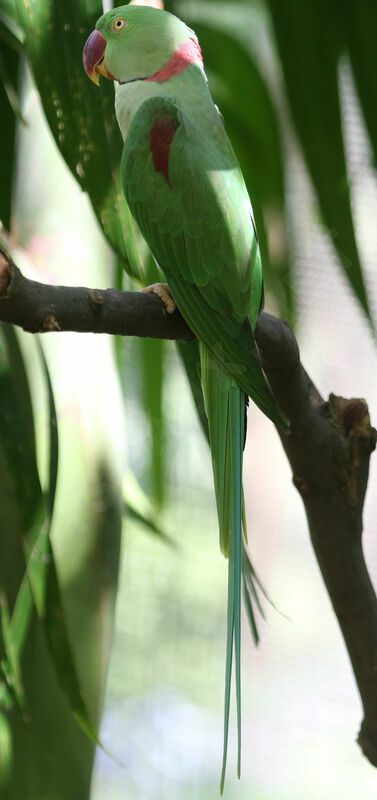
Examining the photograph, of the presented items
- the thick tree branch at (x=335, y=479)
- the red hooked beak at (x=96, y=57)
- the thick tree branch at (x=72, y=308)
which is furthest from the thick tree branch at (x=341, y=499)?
the red hooked beak at (x=96, y=57)

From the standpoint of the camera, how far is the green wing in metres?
0.47

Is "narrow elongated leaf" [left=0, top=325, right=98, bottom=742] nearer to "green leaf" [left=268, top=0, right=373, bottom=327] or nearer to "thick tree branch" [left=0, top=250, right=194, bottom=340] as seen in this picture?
"thick tree branch" [left=0, top=250, right=194, bottom=340]

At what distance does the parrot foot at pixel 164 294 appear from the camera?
469 millimetres

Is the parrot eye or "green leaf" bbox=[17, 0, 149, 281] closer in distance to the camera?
"green leaf" bbox=[17, 0, 149, 281]

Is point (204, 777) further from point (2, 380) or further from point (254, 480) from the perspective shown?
point (2, 380)

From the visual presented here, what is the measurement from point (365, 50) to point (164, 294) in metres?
0.25

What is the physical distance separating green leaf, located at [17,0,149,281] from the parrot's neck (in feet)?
0.32

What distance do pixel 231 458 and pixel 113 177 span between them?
154 mm

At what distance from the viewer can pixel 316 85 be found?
23.7 inches

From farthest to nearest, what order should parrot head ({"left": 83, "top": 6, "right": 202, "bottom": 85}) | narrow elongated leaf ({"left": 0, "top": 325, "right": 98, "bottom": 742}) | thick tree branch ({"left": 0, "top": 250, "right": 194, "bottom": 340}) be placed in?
parrot head ({"left": 83, "top": 6, "right": 202, "bottom": 85})
narrow elongated leaf ({"left": 0, "top": 325, "right": 98, "bottom": 742})
thick tree branch ({"left": 0, "top": 250, "right": 194, "bottom": 340})

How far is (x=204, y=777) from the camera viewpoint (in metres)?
1.73

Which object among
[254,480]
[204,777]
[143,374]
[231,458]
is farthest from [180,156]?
[204,777]

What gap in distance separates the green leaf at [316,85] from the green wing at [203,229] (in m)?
0.08

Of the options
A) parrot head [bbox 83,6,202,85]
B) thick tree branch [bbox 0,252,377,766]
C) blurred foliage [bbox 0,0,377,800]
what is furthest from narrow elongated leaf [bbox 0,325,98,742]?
parrot head [bbox 83,6,202,85]
